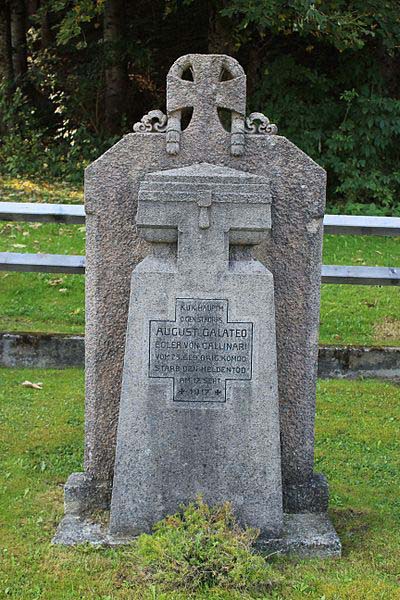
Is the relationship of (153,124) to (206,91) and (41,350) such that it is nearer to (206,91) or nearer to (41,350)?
(206,91)

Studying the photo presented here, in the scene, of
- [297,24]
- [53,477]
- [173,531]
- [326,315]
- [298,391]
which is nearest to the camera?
[173,531]

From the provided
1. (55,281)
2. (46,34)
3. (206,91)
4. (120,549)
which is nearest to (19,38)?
(46,34)

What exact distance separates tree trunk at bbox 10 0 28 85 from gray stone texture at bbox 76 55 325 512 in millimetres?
14372

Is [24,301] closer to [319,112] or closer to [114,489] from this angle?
[114,489]

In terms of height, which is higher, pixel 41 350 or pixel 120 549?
pixel 120 549

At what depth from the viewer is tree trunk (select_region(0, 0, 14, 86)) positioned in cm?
1709

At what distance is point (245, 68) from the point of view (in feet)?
45.9

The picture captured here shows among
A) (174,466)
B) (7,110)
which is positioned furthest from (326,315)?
(7,110)

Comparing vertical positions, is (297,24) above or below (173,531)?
above

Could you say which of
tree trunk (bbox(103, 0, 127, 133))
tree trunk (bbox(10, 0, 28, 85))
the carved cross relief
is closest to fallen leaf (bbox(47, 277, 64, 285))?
the carved cross relief

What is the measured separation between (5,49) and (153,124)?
14027 millimetres

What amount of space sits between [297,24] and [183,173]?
27.8 feet

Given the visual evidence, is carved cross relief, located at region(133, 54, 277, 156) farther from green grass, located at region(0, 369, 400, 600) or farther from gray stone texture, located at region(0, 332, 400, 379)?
gray stone texture, located at region(0, 332, 400, 379)

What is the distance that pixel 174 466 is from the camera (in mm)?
3953
